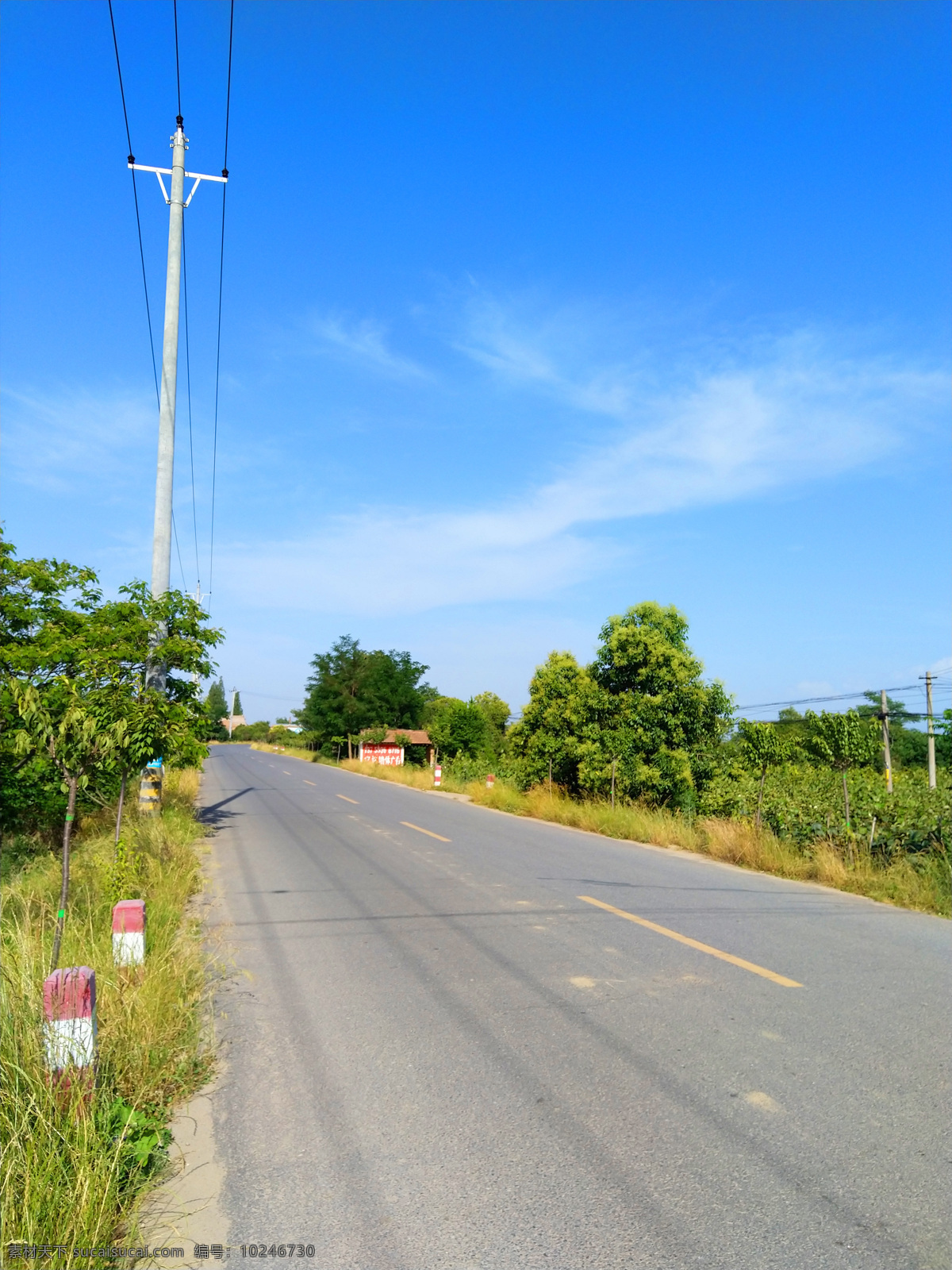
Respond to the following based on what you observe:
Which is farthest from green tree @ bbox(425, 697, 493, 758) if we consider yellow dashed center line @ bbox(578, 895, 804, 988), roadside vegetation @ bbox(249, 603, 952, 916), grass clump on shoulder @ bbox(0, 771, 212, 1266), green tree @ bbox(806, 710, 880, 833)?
grass clump on shoulder @ bbox(0, 771, 212, 1266)

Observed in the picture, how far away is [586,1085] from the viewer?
426cm

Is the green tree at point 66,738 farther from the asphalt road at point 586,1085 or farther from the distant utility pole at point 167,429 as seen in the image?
the distant utility pole at point 167,429

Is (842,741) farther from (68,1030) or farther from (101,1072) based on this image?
(68,1030)

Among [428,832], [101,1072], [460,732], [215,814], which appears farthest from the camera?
[460,732]

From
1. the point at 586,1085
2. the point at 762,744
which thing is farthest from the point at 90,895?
the point at 762,744

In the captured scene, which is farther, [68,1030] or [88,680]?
[88,680]

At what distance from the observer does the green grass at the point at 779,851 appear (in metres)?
9.29

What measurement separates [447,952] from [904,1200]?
13.6 ft

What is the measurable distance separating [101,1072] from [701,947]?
4.76m

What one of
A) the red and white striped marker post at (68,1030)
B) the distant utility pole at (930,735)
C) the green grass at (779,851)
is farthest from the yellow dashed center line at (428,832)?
the distant utility pole at (930,735)

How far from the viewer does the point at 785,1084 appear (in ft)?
13.9

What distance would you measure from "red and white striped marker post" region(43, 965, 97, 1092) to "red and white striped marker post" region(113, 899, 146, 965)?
1924mm

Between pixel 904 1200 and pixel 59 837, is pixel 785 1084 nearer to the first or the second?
pixel 904 1200

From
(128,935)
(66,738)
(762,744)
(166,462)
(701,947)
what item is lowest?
(701,947)
